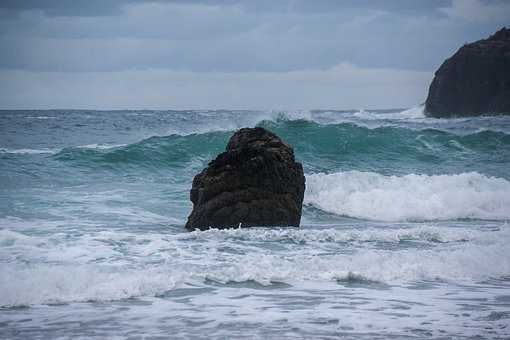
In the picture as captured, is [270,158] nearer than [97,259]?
No

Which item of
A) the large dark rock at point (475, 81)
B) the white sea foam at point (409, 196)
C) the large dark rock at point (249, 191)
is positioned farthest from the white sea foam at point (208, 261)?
the large dark rock at point (475, 81)

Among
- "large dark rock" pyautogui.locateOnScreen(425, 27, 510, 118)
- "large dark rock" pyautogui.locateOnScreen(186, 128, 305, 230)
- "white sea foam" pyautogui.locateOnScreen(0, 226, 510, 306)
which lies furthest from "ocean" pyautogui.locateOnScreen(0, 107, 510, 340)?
"large dark rock" pyautogui.locateOnScreen(425, 27, 510, 118)

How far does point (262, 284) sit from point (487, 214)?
879 cm

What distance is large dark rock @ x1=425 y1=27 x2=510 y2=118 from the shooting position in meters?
68.9

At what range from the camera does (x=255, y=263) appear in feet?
28.6

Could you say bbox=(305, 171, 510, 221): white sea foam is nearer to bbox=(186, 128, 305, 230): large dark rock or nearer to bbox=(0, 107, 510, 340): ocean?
bbox=(0, 107, 510, 340): ocean

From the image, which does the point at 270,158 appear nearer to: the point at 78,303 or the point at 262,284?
the point at 262,284

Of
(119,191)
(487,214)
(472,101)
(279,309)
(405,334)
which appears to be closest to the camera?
(405,334)

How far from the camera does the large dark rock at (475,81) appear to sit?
68875 millimetres

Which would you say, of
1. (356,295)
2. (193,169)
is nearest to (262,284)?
(356,295)

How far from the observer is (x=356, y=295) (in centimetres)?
742

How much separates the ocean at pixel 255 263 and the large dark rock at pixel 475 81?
54425 mm

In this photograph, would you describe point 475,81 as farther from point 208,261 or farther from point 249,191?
point 208,261

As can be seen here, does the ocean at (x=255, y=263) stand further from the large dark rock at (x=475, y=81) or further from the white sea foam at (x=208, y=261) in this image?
the large dark rock at (x=475, y=81)
